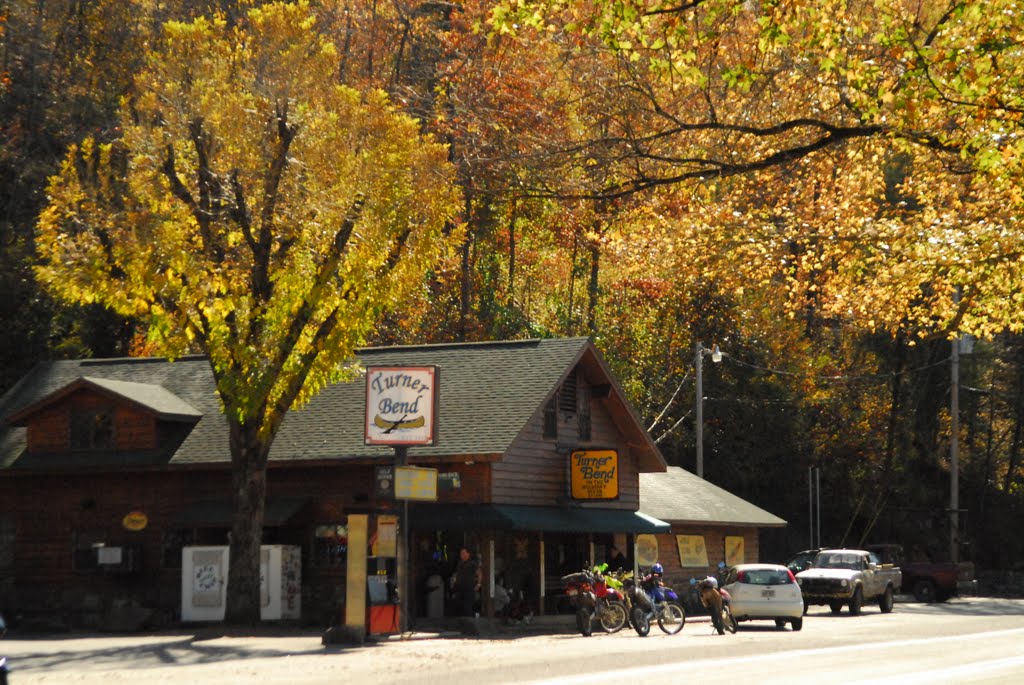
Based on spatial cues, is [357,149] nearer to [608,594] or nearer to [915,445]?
[608,594]

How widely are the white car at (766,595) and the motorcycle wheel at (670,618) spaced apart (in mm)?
3262


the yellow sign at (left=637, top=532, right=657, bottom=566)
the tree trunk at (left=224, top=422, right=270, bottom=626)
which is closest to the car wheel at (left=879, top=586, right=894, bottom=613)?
the yellow sign at (left=637, top=532, right=657, bottom=566)

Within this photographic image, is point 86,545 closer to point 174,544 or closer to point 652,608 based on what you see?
point 174,544

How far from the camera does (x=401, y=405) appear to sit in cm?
2995

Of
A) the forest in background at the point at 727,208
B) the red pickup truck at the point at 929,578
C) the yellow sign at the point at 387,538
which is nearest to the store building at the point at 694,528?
the forest in background at the point at 727,208

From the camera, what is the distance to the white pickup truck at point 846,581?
4209 centimetres

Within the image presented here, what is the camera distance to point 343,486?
111ft

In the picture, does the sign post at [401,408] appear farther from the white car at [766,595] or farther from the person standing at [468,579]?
the white car at [766,595]

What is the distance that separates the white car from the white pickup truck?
7.13m

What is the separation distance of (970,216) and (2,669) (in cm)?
1469

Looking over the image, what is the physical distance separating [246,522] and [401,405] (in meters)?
4.04

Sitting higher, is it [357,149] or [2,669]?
[357,149]

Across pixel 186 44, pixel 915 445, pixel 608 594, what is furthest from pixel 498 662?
pixel 915 445

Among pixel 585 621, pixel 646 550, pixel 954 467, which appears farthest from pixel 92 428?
pixel 954 467
